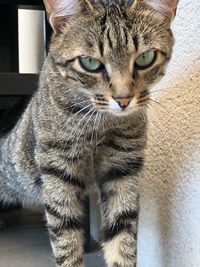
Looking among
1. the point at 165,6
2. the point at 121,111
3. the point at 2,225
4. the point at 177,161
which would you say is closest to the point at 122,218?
the point at 177,161

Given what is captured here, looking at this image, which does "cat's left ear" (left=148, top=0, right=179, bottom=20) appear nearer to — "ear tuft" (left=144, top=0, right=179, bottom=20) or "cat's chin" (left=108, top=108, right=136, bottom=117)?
"ear tuft" (left=144, top=0, right=179, bottom=20)

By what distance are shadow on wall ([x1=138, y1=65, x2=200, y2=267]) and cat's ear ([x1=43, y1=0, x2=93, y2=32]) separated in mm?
233

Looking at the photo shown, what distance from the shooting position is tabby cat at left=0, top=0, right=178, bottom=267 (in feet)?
2.52

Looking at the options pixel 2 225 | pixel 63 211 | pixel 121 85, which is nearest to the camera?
pixel 121 85

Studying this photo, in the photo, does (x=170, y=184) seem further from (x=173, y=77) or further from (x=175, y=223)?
(x=173, y=77)

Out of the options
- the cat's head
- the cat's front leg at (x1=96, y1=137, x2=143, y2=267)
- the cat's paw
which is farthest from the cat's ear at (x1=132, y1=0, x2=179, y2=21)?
the cat's paw

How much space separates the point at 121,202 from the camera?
94 cm

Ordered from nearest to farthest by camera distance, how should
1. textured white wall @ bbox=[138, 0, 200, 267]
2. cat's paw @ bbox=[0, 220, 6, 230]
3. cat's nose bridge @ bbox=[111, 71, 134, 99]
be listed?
cat's nose bridge @ bbox=[111, 71, 134, 99] → textured white wall @ bbox=[138, 0, 200, 267] → cat's paw @ bbox=[0, 220, 6, 230]

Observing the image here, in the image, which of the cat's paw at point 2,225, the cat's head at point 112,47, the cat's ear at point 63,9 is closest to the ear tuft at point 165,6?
the cat's head at point 112,47

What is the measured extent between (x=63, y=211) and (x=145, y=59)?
34cm

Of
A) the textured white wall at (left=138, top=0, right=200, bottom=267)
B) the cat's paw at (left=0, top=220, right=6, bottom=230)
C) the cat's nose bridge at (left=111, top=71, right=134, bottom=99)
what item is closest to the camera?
the cat's nose bridge at (left=111, top=71, right=134, bottom=99)

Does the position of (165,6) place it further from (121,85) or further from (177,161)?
(177,161)

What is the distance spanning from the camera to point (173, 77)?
945 mm

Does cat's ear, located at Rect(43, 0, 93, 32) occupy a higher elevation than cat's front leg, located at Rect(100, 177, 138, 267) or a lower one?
higher
